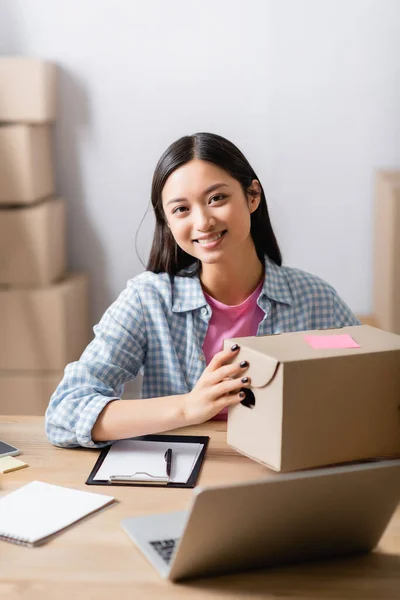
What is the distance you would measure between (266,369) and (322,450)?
0.15 meters

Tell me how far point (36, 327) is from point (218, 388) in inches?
70.0

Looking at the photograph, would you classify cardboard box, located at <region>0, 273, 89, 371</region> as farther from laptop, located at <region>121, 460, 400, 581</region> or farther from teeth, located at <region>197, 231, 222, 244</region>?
laptop, located at <region>121, 460, 400, 581</region>

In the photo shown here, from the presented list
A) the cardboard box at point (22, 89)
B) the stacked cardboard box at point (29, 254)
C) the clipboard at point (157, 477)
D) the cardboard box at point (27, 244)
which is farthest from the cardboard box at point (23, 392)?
the clipboard at point (157, 477)

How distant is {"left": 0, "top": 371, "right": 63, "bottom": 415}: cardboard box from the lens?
9.90 feet

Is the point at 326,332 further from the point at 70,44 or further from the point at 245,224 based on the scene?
the point at 70,44

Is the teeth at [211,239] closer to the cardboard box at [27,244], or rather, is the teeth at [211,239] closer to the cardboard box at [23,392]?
the cardboard box at [27,244]

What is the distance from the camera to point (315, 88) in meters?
3.10

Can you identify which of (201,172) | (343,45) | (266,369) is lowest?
(266,369)

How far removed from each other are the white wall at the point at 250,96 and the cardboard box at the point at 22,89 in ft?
0.75

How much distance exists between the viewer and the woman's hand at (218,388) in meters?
1.26

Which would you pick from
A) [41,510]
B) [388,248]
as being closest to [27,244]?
[388,248]

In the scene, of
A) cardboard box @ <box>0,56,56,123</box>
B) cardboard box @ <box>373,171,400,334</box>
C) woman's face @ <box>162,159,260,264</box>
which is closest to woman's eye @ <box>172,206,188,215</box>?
woman's face @ <box>162,159,260,264</box>

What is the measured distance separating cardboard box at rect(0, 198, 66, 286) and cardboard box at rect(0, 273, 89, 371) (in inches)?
1.8

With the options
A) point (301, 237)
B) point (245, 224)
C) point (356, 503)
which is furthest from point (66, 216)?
point (356, 503)
